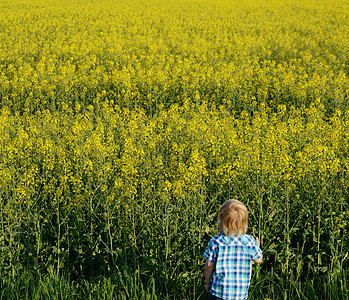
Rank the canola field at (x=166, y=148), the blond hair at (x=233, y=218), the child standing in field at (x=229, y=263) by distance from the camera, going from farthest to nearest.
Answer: the canola field at (x=166, y=148), the child standing in field at (x=229, y=263), the blond hair at (x=233, y=218)

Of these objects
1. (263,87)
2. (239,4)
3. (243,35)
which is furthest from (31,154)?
(239,4)

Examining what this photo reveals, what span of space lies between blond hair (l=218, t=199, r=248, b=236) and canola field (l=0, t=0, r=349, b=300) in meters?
1.22

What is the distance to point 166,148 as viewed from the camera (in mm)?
7605

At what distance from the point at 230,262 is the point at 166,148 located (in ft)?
14.4

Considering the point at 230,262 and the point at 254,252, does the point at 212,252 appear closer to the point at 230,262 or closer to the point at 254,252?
the point at 230,262

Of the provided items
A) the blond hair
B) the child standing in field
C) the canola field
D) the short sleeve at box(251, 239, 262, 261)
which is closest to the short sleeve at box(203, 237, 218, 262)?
the child standing in field

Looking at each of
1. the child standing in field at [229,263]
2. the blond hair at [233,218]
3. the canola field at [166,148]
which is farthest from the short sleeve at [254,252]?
the canola field at [166,148]

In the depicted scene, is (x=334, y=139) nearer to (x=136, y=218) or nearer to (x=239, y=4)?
(x=136, y=218)

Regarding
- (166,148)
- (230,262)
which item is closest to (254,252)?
(230,262)

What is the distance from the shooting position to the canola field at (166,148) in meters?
4.54

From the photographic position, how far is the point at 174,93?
A: 1166 cm

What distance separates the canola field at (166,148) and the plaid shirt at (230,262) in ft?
3.06

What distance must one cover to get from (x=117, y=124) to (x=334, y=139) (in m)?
4.11

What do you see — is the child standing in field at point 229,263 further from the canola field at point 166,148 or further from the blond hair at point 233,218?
the canola field at point 166,148
